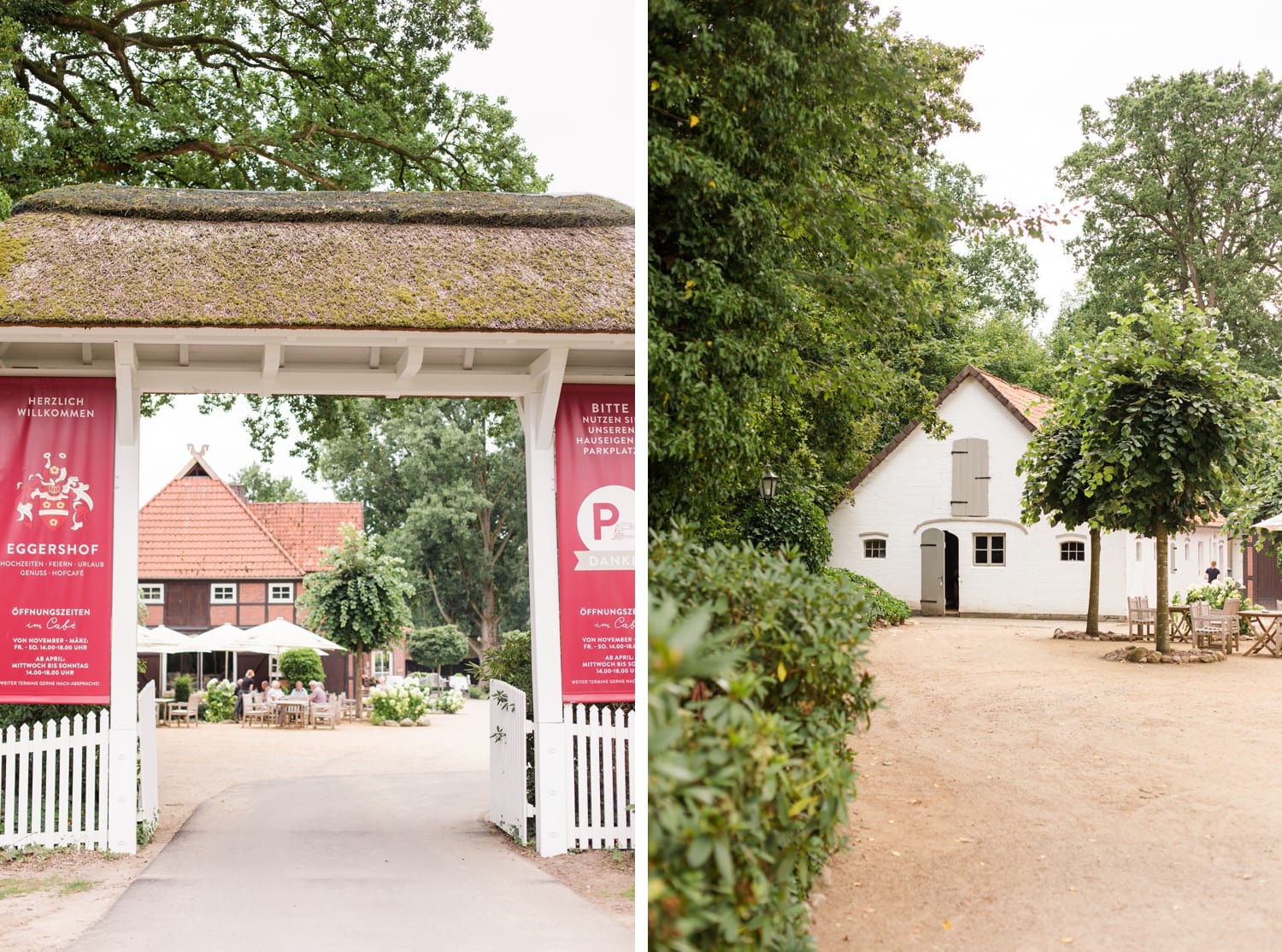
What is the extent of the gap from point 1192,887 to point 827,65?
8.48 ft

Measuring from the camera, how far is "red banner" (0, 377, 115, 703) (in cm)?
642

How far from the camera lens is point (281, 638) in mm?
19359

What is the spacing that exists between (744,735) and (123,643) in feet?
18.0

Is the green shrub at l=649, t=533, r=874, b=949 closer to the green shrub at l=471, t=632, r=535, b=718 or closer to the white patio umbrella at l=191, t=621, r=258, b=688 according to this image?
the green shrub at l=471, t=632, r=535, b=718

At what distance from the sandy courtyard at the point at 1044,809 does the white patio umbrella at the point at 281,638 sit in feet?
51.0

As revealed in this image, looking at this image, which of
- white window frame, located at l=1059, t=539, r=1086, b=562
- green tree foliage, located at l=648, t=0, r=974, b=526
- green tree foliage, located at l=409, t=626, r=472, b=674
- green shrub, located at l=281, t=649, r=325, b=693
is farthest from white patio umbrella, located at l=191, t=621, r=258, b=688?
green tree foliage, located at l=648, t=0, r=974, b=526

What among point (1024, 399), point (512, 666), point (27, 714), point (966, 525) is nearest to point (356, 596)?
point (512, 666)

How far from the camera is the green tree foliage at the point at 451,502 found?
3136cm

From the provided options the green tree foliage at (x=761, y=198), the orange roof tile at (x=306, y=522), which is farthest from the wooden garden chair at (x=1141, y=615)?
the orange roof tile at (x=306, y=522)

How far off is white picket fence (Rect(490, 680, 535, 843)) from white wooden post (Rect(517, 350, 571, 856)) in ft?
0.84

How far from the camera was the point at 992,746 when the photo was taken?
459 cm

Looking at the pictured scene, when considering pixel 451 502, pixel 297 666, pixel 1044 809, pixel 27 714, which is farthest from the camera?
pixel 451 502

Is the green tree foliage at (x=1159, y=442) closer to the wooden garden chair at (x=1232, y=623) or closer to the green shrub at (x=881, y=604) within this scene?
the wooden garden chair at (x=1232, y=623)

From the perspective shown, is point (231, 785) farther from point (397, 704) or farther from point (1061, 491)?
point (397, 704)
